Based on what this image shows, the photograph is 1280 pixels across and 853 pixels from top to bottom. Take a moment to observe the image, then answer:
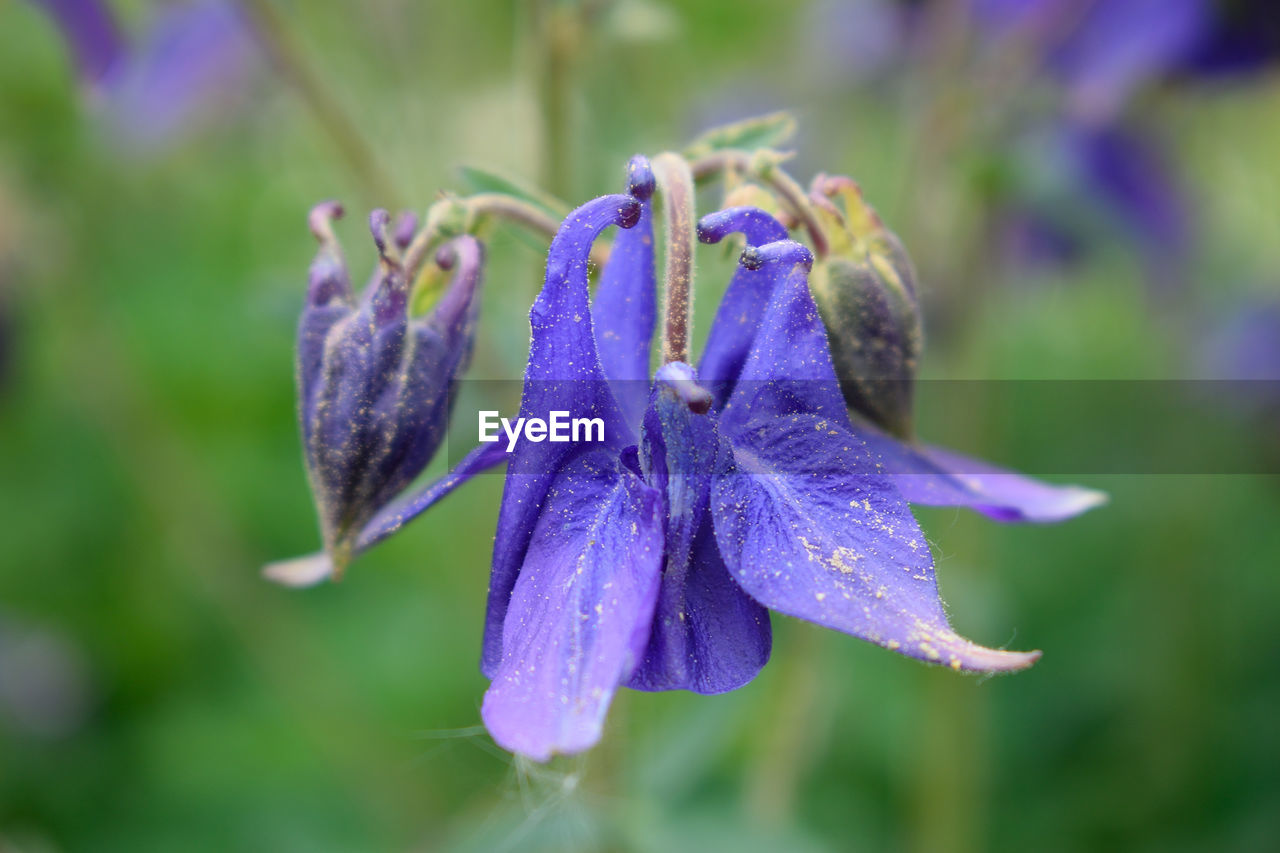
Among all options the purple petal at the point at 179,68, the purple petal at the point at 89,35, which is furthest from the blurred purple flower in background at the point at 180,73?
the purple petal at the point at 89,35

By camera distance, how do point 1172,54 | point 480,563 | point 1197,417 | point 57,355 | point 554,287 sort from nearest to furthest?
point 554,287 < point 1172,54 < point 480,563 < point 1197,417 < point 57,355

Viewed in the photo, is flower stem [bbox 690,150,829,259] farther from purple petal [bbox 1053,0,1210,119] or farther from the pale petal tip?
purple petal [bbox 1053,0,1210,119]

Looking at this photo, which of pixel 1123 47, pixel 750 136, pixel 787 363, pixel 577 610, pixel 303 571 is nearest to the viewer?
pixel 577 610

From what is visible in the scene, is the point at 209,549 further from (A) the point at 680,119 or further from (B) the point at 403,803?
(A) the point at 680,119

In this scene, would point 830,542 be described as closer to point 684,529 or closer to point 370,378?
point 684,529

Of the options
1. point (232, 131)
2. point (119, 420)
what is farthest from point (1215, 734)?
point (232, 131)

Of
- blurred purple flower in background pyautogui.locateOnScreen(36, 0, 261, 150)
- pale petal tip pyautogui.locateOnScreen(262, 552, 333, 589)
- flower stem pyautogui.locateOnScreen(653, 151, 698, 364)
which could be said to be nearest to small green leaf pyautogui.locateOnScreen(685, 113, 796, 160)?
flower stem pyautogui.locateOnScreen(653, 151, 698, 364)

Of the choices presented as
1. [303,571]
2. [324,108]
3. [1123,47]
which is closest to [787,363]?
[303,571]
